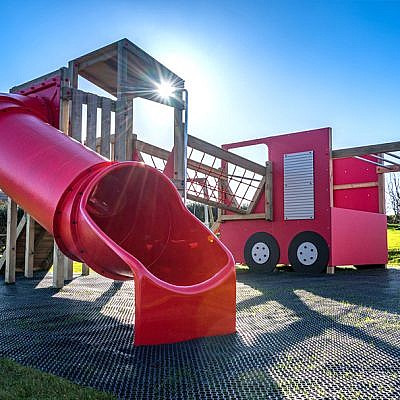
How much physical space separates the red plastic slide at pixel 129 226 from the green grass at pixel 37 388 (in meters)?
0.69

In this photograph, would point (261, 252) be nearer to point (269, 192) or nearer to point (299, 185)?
point (269, 192)

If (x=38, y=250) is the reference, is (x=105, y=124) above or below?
above

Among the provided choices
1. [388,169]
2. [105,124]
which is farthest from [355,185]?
[105,124]

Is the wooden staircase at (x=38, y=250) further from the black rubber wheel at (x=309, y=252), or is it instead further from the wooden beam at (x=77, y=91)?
Answer: the black rubber wheel at (x=309, y=252)

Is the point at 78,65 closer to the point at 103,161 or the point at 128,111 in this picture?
the point at 128,111

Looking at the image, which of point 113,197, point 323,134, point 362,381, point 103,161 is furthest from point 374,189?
point 362,381

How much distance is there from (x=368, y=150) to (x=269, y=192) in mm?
2021

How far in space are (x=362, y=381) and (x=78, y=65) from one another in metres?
4.96

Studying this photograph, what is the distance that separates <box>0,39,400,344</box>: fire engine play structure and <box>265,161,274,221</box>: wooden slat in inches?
1.1

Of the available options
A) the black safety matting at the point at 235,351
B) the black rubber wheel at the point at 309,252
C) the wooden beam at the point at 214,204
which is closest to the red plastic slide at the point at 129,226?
the black safety matting at the point at 235,351

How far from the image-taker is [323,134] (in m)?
8.06

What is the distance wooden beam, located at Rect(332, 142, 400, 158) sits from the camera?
7.63m

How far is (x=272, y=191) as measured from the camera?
855cm

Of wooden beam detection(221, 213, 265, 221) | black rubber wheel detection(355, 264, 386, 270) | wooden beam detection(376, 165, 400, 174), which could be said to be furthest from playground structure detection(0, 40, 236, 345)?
black rubber wheel detection(355, 264, 386, 270)
